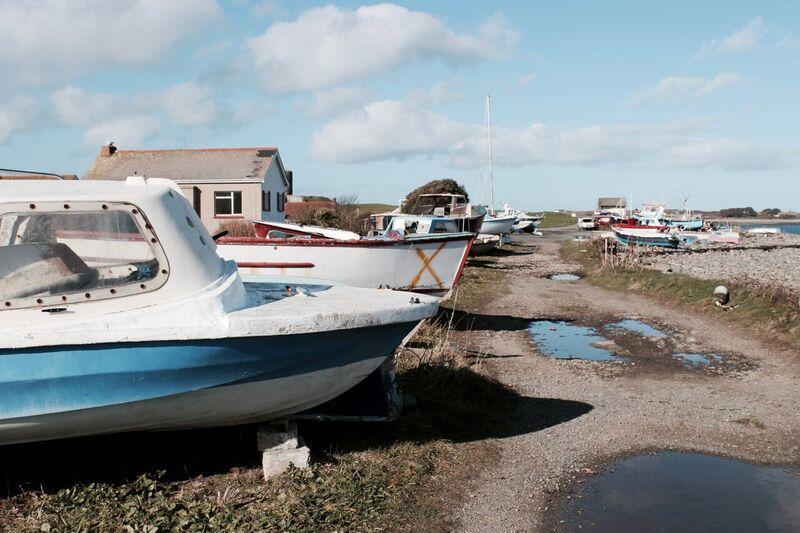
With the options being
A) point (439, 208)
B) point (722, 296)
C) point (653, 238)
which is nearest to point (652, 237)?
point (653, 238)

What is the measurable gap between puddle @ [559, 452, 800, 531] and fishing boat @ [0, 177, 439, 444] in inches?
83.7

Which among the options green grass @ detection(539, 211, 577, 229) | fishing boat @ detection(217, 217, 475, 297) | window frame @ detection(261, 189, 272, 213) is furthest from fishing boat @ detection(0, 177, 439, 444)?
green grass @ detection(539, 211, 577, 229)

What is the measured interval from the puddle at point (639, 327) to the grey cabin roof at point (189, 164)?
73.7 ft

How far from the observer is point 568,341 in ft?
40.3

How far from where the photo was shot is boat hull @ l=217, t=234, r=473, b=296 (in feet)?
40.7

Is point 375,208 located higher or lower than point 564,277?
higher

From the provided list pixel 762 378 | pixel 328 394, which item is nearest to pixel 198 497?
pixel 328 394

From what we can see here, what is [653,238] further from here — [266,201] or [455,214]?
[266,201]

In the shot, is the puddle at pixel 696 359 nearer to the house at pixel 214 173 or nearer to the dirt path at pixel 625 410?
the dirt path at pixel 625 410

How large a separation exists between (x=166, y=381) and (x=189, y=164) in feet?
103

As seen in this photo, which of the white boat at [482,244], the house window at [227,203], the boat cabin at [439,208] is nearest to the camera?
the boat cabin at [439,208]

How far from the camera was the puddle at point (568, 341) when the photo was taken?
1095 cm

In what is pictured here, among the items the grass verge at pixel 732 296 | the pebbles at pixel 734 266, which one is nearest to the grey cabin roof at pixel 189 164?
the grass verge at pixel 732 296

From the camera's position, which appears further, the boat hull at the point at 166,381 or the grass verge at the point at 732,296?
the grass verge at the point at 732,296
